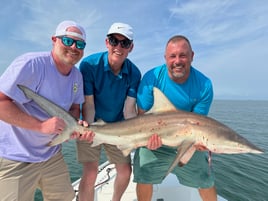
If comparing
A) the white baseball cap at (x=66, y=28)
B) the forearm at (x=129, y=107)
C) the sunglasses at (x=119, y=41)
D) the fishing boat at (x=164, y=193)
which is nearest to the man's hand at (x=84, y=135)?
the forearm at (x=129, y=107)

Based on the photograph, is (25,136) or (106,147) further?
(106,147)

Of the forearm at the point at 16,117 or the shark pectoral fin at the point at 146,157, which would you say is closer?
the forearm at the point at 16,117

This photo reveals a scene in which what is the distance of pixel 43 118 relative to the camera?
2.69 meters

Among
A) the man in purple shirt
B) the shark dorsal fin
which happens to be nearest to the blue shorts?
the shark dorsal fin

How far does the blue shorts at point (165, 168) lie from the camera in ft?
11.1

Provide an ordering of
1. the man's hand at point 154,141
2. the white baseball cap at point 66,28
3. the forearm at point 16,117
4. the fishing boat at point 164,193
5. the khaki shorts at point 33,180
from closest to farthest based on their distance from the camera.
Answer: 1. the forearm at point 16,117
2. the khaki shorts at point 33,180
3. the white baseball cap at point 66,28
4. the man's hand at point 154,141
5. the fishing boat at point 164,193

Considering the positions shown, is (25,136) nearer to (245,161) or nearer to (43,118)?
(43,118)

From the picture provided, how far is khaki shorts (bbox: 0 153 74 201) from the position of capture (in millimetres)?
2527

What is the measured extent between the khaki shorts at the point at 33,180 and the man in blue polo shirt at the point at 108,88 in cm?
39

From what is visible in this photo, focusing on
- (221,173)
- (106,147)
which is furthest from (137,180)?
(221,173)

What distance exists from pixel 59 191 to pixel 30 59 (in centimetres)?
160

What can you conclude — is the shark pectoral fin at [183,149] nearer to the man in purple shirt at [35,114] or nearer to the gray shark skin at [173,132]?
the gray shark skin at [173,132]

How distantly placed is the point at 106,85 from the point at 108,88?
0.05 metres

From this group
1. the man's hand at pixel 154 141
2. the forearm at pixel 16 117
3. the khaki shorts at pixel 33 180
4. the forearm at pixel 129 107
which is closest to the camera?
the forearm at pixel 16 117
